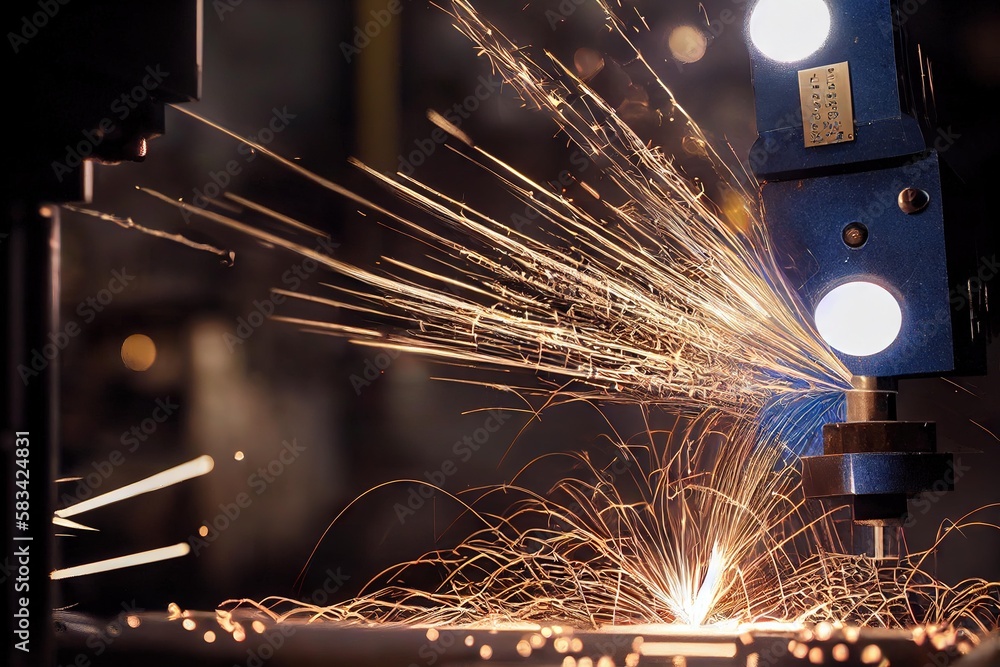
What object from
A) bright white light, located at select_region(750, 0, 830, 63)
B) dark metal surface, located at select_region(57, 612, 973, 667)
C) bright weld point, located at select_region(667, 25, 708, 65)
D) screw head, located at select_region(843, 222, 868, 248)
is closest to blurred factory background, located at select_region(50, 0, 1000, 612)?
bright weld point, located at select_region(667, 25, 708, 65)

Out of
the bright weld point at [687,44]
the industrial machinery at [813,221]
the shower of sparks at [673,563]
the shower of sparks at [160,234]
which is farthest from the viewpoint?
the shower of sparks at [160,234]

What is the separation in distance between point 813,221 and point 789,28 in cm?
27

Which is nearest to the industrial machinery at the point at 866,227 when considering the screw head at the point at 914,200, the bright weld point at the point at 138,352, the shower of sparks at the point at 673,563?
→ the screw head at the point at 914,200

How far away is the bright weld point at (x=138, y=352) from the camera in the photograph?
189 centimetres

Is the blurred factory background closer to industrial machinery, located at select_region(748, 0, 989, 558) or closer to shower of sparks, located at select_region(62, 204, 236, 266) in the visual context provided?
shower of sparks, located at select_region(62, 204, 236, 266)

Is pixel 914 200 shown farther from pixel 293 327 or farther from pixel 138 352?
pixel 138 352

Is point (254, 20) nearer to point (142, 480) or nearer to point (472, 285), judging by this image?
point (472, 285)

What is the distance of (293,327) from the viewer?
179 cm

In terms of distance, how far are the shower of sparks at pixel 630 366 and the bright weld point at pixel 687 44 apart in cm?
6

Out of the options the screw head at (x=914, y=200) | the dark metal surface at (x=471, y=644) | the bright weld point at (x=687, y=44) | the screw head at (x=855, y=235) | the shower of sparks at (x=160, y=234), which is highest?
the bright weld point at (x=687, y=44)

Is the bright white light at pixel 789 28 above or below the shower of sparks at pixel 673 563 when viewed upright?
above

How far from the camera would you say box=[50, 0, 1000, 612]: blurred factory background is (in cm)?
162

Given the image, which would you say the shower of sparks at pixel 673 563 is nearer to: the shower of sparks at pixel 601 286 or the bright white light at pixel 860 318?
the shower of sparks at pixel 601 286

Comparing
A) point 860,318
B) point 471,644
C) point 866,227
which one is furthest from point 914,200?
point 471,644
